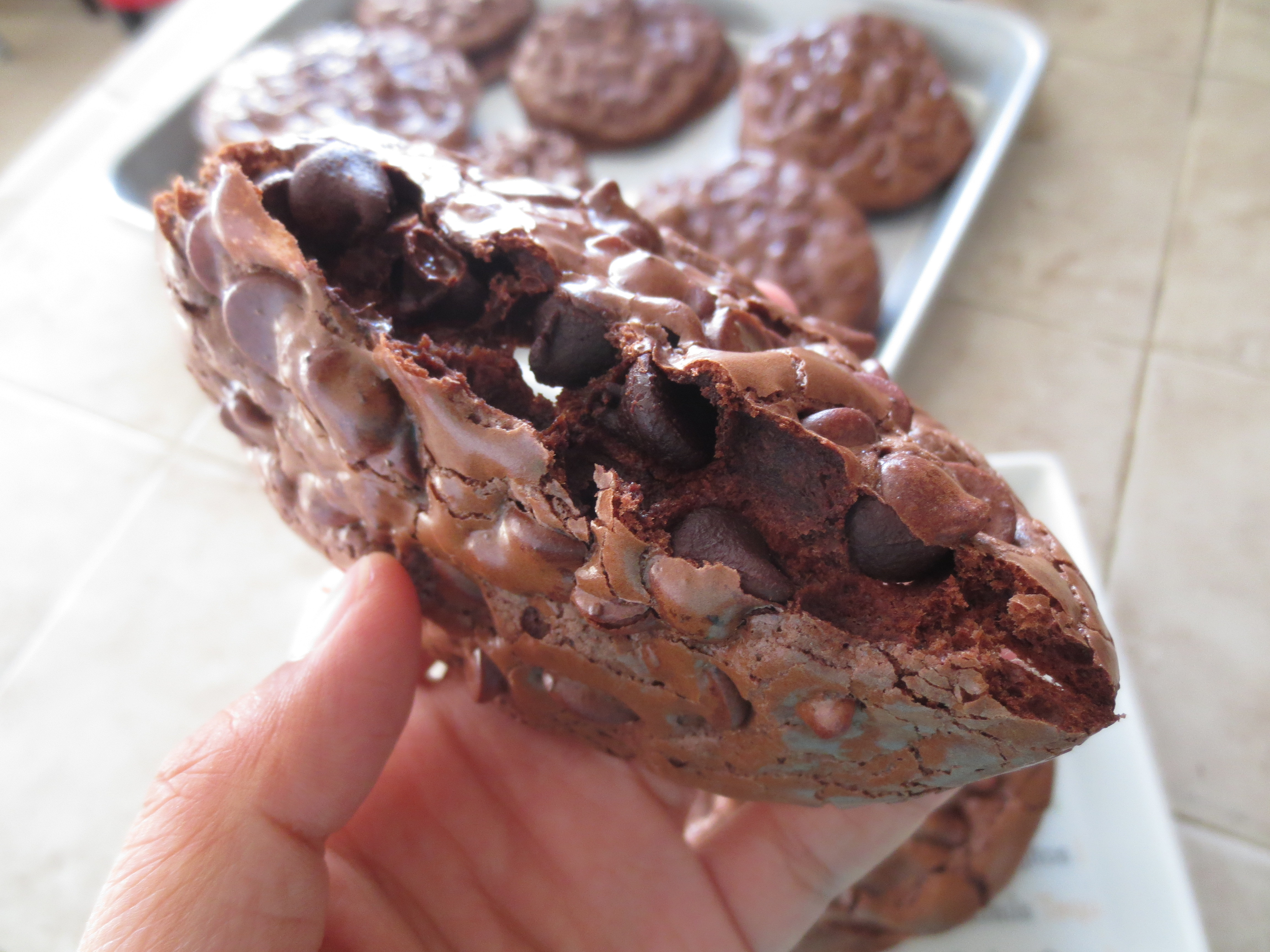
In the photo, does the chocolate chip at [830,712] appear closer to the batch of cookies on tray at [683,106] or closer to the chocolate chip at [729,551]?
the chocolate chip at [729,551]

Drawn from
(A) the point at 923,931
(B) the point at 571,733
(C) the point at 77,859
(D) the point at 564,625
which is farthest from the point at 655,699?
(C) the point at 77,859

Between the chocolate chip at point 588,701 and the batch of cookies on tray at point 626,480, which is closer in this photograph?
the batch of cookies on tray at point 626,480

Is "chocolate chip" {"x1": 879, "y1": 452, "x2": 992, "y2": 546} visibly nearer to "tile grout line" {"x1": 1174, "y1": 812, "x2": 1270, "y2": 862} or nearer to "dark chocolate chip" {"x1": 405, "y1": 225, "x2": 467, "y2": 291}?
"dark chocolate chip" {"x1": 405, "y1": 225, "x2": 467, "y2": 291}

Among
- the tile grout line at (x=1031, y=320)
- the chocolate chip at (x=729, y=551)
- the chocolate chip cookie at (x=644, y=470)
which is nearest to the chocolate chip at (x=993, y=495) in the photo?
the chocolate chip cookie at (x=644, y=470)

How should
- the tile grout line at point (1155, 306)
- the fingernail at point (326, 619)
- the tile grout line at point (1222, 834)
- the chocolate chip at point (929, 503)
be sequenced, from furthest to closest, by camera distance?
the tile grout line at point (1155, 306), the tile grout line at point (1222, 834), the fingernail at point (326, 619), the chocolate chip at point (929, 503)


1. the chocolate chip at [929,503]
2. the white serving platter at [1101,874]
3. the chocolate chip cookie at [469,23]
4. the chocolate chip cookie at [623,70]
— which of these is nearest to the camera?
the chocolate chip at [929,503]

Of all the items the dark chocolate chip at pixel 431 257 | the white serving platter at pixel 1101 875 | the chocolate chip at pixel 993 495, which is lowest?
the white serving platter at pixel 1101 875

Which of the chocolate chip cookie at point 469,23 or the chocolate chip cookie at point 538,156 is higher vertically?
the chocolate chip cookie at point 469,23
